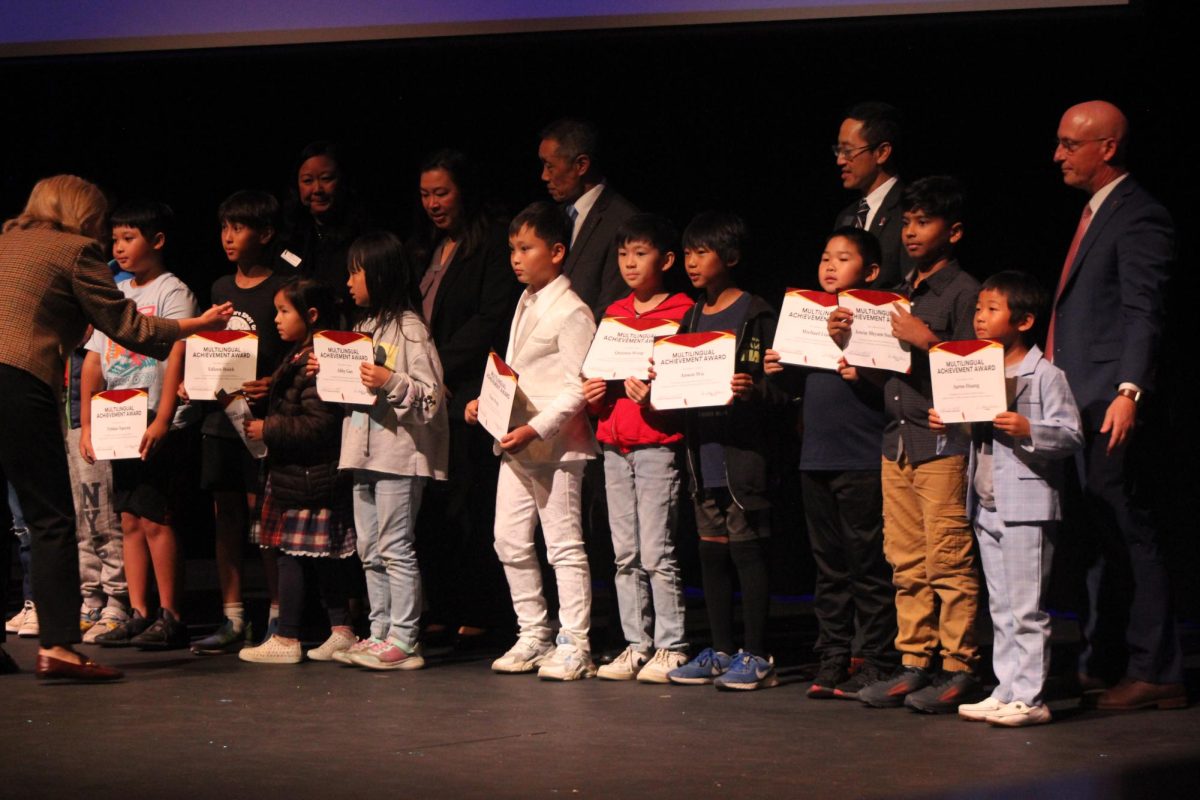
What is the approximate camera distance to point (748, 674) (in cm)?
432

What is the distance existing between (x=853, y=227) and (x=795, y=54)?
1823mm

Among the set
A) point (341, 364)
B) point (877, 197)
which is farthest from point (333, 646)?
point (877, 197)

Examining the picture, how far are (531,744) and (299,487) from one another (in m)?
1.62

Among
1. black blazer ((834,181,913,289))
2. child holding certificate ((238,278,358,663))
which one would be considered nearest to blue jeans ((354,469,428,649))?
child holding certificate ((238,278,358,663))

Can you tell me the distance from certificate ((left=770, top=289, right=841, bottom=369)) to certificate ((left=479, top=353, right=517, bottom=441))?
0.85 metres

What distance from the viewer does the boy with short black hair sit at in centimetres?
518

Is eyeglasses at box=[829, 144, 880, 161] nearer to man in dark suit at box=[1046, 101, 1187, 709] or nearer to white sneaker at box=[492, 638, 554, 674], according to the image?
man in dark suit at box=[1046, 101, 1187, 709]

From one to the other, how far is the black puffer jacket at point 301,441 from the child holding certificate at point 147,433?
0.53 m

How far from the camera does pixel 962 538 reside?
397 cm

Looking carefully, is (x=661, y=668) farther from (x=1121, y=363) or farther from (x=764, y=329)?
(x=1121, y=363)

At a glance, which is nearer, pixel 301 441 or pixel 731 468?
pixel 731 468

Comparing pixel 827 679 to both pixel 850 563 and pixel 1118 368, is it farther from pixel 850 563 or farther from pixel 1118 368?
pixel 1118 368

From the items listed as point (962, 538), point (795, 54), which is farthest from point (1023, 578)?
point (795, 54)

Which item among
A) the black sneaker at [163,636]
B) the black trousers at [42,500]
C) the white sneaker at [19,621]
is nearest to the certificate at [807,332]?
the black trousers at [42,500]
